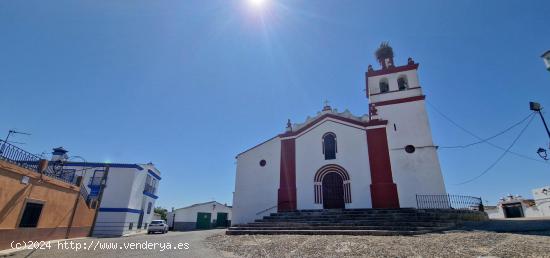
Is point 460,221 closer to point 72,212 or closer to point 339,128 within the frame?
point 339,128

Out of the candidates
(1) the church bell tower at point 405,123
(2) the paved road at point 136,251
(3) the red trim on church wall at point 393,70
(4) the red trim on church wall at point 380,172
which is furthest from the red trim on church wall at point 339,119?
(2) the paved road at point 136,251

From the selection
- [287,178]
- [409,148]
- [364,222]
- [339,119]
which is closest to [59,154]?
[287,178]

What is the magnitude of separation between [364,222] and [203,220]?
24883mm

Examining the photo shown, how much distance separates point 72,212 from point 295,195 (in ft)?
43.0

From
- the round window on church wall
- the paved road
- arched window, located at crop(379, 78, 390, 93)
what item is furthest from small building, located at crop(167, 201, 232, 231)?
the round window on church wall

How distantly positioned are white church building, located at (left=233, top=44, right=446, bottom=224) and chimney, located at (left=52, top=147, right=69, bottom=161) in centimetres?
1102

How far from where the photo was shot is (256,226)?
571 inches

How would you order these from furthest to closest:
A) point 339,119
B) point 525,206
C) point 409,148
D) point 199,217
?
1. point 199,217
2. point 525,206
3. point 339,119
4. point 409,148

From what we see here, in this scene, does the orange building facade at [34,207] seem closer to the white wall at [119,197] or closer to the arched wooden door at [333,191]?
the white wall at [119,197]

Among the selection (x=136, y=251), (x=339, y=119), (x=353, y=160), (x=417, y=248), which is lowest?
(x=136, y=251)

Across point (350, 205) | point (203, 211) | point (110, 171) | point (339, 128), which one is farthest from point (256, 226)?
point (203, 211)

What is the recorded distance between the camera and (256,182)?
2042 cm

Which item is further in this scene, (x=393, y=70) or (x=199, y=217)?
(x=199, y=217)

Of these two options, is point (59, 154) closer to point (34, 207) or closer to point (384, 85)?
point (34, 207)
